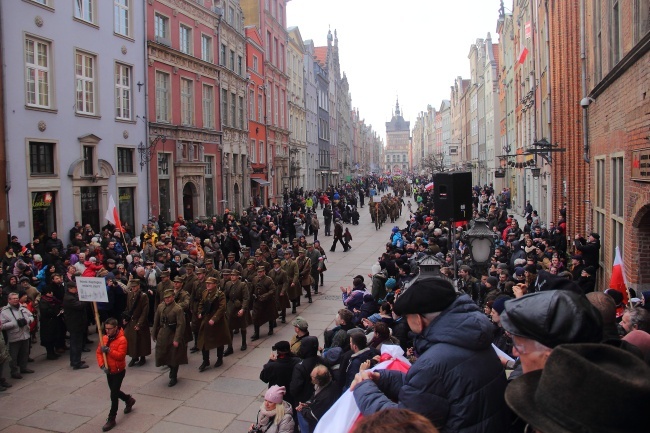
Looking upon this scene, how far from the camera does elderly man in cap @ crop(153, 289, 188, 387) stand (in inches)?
390

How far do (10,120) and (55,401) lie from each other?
12231 millimetres

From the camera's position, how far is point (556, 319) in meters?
2.49

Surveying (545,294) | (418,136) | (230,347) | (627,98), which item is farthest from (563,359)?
(418,136)

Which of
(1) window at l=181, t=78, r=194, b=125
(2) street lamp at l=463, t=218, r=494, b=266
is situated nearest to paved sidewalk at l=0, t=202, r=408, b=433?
(2) street lamp at l=463, t=218, r=494, b=266

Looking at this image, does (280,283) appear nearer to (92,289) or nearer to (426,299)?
(92,289)

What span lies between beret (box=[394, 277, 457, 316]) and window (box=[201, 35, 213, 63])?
31260mm

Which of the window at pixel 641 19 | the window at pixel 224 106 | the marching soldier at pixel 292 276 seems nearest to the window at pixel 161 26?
the window at pixel 224 106

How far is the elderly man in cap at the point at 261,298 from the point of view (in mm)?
12758

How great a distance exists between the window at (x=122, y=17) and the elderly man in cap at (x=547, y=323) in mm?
24850

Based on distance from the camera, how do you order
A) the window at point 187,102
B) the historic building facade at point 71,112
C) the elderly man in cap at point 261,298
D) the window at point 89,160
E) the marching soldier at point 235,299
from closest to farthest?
the marching soldier at point 235,299 < the elderly man in cap at point 261,298 < the historic building facade at point 71,112 < the window at point 89,160 < the window at point 187,102

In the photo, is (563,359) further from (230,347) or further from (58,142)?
(58,142)

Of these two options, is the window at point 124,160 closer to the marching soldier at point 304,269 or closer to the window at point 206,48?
the window at point 206,48

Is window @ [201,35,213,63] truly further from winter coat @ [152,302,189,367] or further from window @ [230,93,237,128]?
winter coat @ [152,302,189,367]

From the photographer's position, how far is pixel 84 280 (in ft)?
29.7
